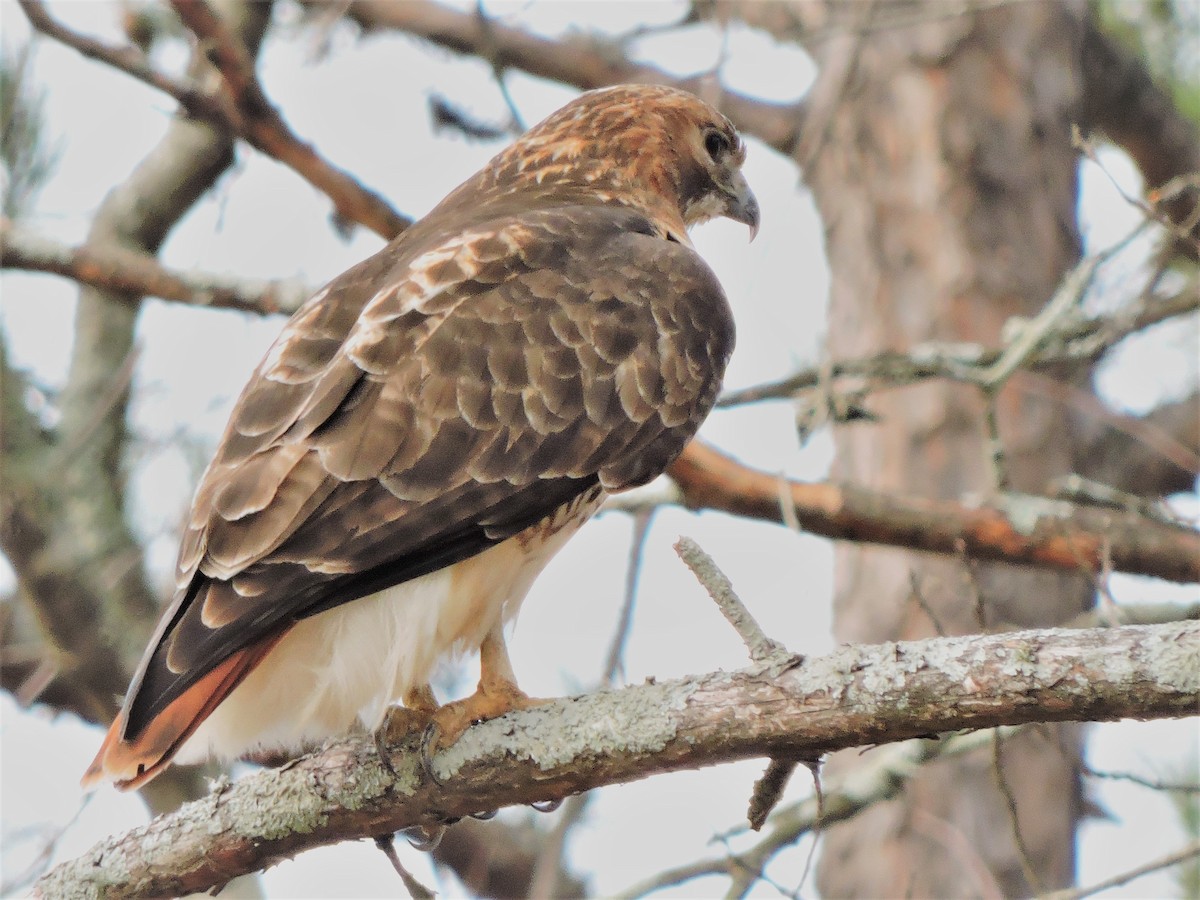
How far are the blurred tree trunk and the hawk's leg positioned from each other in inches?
87.3

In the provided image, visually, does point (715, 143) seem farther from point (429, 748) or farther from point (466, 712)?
point (429, 748)

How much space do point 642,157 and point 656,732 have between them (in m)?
2.20

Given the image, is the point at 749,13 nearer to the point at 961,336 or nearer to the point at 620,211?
the point at 961,336

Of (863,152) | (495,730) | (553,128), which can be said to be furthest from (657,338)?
(863,152)

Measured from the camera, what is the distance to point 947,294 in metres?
5.89

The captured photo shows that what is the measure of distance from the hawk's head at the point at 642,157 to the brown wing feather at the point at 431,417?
531 millimetres

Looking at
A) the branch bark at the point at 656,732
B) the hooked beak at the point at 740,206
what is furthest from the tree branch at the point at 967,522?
the branch bark at the point at 656,732

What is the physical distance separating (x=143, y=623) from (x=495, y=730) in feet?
9.20

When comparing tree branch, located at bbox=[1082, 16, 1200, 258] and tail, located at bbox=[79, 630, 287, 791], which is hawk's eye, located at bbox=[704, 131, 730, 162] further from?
tree branch, located at bbox=[1082, 16, 1200, 258]

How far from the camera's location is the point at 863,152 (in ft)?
20.4

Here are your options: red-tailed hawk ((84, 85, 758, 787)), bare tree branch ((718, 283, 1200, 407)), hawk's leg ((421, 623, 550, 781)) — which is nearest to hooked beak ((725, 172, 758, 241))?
bare tree branch ((718, 283, 1200, 407))

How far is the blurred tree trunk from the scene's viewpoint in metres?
5.37

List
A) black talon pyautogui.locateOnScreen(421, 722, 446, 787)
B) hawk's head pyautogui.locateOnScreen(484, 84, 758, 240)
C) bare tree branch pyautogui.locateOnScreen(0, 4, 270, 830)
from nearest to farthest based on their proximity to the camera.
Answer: black talon pyautogui.locateOnScreen(421, 722, 446, 787)
hawk's head pyautogui.locateOnScreen(484, 84, 758, 240)
bare tree branch pyautogui.locateOnScreen(0, 4, 270, 830)

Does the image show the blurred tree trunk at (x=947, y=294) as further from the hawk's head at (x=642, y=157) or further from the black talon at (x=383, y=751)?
the black talon at (x=383, y=751)
